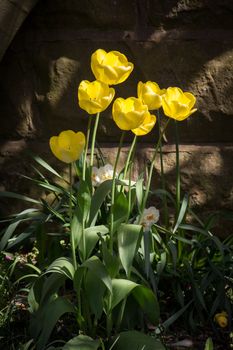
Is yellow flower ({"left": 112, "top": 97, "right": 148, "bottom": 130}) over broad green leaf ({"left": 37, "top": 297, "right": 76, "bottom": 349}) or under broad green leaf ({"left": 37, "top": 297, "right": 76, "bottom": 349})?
over

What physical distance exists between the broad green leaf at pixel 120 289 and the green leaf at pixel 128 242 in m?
0.04

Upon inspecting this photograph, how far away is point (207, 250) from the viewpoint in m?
2.47

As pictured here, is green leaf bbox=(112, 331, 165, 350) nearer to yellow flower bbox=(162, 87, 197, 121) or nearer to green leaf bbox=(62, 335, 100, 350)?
green leaf bbox=(62, 335, 100, 350)

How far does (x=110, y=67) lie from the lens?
6.20 ft

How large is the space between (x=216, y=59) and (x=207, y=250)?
0.86 metres

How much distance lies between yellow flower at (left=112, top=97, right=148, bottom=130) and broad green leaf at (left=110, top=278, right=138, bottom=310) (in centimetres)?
46

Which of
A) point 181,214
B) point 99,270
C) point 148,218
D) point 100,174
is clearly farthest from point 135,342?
point 100,174

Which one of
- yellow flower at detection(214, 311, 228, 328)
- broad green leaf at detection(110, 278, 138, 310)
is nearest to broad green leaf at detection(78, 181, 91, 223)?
broad green leaf at detection(110, 278, 138, 310)

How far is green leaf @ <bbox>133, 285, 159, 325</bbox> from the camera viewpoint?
6.35 feet

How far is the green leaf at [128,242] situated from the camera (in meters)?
1.92

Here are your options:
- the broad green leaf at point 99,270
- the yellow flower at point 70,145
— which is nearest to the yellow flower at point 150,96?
the yellow flower at point 70,145

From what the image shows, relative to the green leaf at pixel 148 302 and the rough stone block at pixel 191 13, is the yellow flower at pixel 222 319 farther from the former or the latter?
the rough stone block at pixel 191 13

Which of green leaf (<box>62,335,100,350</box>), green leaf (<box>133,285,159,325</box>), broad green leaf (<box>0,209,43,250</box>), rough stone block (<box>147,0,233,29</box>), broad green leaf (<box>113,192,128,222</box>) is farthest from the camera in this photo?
rough stone block (<box>147,0,233,29</box>)

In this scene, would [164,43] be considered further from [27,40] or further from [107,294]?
[107,294]
